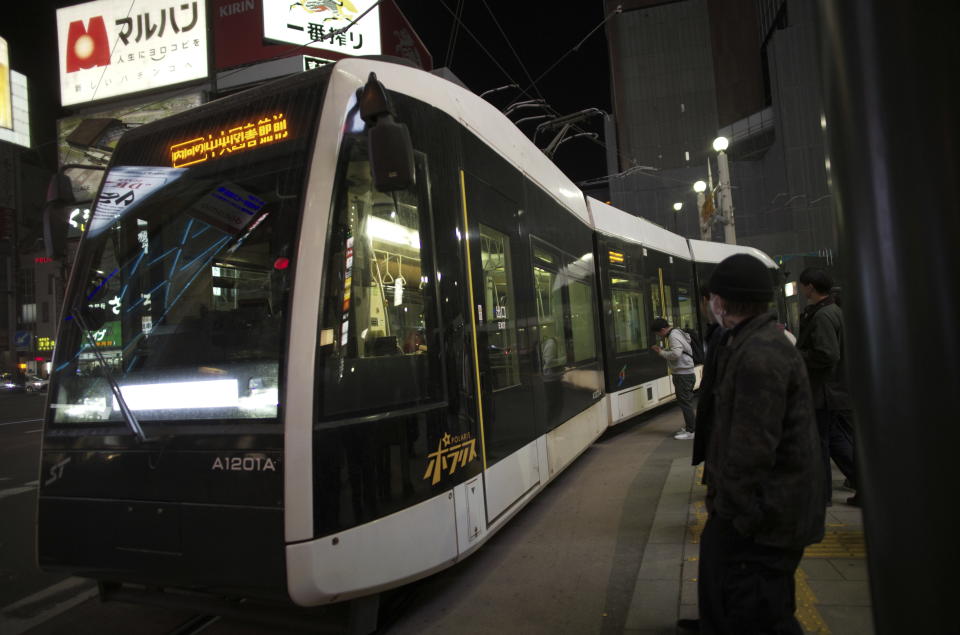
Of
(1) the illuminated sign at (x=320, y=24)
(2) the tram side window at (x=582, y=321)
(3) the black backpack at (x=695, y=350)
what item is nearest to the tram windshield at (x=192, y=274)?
(2) the tram side window at (x=582, y=321)

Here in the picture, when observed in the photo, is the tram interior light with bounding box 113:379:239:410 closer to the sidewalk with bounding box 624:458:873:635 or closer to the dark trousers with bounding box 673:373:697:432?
the sidewalk with bounding box 624:458:873:635

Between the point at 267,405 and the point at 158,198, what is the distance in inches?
62.1

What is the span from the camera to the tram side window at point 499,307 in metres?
4.40

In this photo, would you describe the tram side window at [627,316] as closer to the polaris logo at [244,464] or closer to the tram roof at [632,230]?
the tram roof at [632,230]

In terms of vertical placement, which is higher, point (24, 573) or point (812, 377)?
point (812, 377)

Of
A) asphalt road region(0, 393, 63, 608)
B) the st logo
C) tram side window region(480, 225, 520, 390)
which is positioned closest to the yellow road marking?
tram side window region(480, 225, 520, 390)

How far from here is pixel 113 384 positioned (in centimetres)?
332

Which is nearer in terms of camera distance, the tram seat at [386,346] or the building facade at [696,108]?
the tram seat at [386,346]

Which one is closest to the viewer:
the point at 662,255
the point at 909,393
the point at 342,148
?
the point at 909,393

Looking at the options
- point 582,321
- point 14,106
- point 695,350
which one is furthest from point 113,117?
point 695,350

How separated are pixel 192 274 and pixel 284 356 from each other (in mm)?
908

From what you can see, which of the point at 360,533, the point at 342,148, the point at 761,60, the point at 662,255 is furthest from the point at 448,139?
the point at 761,60

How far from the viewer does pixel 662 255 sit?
11.1 m

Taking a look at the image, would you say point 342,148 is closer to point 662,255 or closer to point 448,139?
point 448,139
